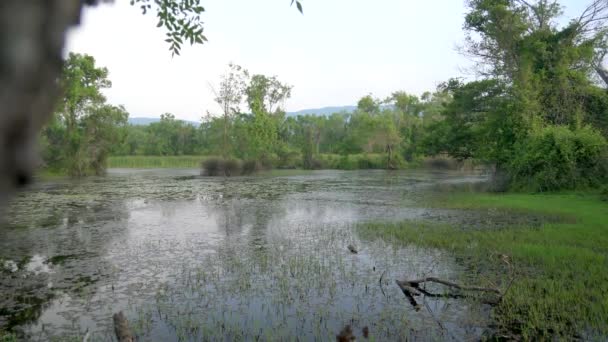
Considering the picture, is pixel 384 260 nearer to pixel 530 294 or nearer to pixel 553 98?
pixel 530 294

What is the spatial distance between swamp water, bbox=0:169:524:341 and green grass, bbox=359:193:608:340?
0.63 m

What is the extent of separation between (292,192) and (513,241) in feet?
55.6

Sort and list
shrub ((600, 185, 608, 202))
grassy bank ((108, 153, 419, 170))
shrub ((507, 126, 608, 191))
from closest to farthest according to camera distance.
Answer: shrub ((600, 185, 608, 202)), shrub ((507, 126, 608, 191)), grassy bank ((108, 153, 419, 170))

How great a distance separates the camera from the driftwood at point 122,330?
20.0 ft

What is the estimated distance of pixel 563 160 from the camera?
2256cm

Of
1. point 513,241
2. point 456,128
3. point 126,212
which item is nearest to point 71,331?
point 513,241

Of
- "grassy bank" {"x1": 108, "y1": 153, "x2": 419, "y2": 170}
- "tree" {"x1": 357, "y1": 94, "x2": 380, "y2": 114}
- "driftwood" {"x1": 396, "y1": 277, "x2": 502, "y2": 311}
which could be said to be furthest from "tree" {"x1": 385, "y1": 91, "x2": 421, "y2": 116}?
"driftwood" {"x1": 396, "y1": 277, "x2": 502, "y2": 311}

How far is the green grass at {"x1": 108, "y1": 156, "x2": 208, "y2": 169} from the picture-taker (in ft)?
223

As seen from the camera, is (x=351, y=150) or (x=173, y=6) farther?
(x=351, y=150)

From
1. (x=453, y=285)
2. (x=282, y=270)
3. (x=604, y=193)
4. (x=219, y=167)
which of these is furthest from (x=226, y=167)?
(x=453, y=285)

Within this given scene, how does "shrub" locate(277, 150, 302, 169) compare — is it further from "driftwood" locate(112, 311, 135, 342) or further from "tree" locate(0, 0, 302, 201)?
"tree" locate(0, 0, 302, 201)

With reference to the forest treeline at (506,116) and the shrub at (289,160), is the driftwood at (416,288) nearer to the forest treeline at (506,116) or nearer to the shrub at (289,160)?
the forest treeline at (506,116)

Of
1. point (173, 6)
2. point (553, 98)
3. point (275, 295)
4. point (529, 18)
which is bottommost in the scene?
point (275, 295)

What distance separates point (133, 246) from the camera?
41.2ft
